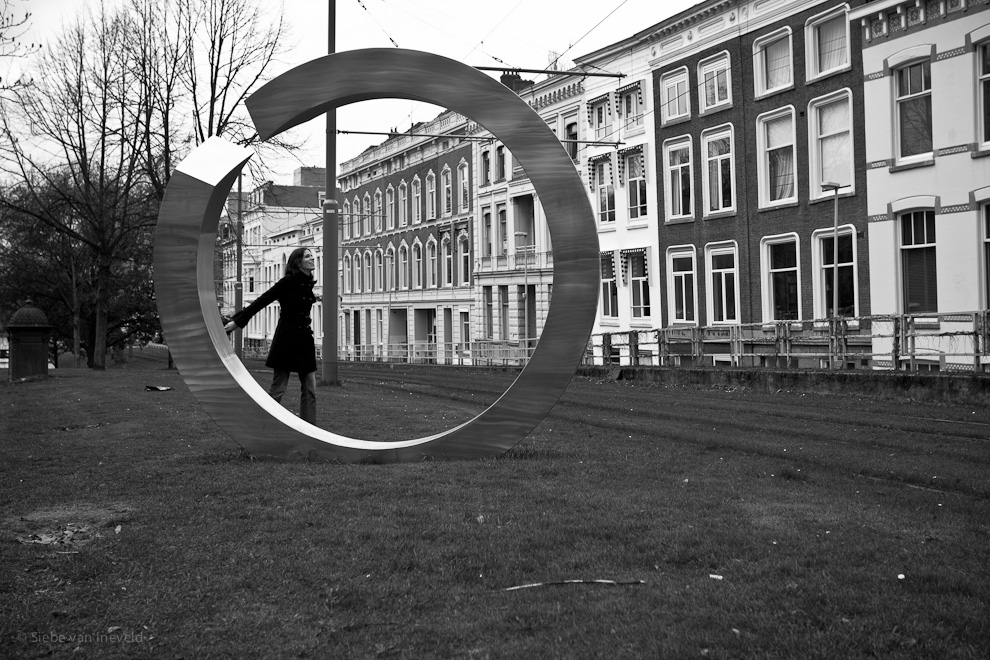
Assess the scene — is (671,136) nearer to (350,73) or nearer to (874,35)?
(874,35)

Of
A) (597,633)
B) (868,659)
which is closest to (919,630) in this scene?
(868,659)

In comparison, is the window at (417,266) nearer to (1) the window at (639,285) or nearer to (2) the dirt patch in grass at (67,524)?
(1) the window at (639,285)

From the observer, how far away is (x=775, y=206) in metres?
29.2

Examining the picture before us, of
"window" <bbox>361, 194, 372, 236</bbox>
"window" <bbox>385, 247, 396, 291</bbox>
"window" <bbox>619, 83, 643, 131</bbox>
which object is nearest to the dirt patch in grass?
"window" <bbox>619, 83, 643, 131</bbox>

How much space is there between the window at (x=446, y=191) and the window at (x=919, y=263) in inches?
1320

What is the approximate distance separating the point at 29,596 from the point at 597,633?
2.74 m

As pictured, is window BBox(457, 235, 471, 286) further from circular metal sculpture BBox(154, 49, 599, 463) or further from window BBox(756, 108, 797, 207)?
circular metal sculpture BBox(154, 49, 599, 463)

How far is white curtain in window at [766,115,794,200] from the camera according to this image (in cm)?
2905

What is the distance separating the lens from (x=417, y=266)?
60.7 m

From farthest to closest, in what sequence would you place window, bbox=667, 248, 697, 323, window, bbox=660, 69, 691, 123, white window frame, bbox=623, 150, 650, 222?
white window frame, bbox=623, 150, 650, 222 < window, bbox=667, 248, 697, 323 < window, bbox=660, 69, 691, 123

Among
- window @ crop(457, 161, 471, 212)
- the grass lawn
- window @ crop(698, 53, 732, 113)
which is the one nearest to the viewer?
the grass lawn

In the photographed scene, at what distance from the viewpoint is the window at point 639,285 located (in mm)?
37094

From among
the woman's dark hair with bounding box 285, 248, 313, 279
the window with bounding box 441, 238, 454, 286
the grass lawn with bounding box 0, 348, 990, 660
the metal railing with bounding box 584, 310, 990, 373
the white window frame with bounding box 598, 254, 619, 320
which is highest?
the window with bounding box 441, 238, 454, 286

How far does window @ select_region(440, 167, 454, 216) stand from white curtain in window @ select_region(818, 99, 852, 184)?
1181 inches
